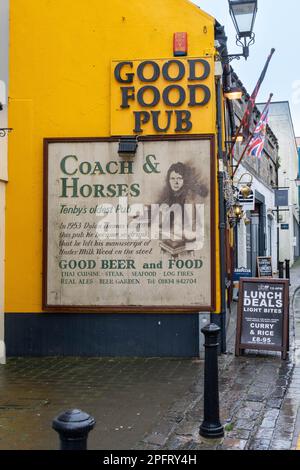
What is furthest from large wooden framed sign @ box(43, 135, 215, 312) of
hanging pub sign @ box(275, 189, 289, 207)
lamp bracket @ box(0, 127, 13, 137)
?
hanging pub sign @ box(275, 189, 289, 207)

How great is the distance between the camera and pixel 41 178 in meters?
9.07

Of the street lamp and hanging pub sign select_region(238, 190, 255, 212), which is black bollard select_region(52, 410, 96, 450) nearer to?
the street lamp

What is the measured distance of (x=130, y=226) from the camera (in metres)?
8.87

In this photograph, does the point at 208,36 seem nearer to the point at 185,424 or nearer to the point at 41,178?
the point at 41,178

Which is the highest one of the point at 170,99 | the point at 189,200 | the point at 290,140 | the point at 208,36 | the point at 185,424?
the point at 290,140

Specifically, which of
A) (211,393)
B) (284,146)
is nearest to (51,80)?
(211,393)

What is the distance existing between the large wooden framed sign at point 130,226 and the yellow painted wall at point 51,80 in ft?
0.85

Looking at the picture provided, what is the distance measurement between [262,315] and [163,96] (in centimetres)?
385

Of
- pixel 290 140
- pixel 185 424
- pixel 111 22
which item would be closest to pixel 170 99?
pixel 111 22

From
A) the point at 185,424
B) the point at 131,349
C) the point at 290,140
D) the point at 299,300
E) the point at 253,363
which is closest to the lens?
the point at 185,424

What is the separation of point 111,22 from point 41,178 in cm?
280

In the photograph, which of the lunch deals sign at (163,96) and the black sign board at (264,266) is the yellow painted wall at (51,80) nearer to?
the lunch deals sign at (163,96)

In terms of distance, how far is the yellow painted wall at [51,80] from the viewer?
898 centimetres

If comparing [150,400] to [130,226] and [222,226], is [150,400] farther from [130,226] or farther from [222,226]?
[222,226]
